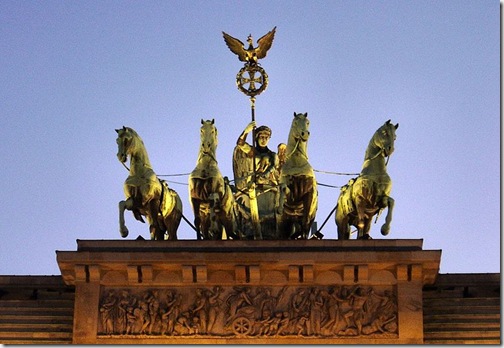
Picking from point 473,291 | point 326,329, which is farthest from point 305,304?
point 473,291

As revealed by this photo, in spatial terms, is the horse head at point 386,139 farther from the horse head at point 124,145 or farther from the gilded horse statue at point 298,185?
the horse head at point 124,145

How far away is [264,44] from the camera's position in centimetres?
3938

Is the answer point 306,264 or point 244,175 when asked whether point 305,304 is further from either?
point 244,175

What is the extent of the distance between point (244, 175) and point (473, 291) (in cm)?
559

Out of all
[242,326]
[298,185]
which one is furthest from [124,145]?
[242,326]

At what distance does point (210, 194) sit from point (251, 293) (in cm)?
207

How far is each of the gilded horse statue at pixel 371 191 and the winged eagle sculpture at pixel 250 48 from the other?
3.21m

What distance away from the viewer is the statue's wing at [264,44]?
129 feet

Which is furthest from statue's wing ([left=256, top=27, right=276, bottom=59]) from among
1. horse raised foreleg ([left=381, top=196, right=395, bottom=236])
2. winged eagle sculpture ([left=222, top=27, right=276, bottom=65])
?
horse raised foreleg ([left=381, top=196, right=395, bottom=236])

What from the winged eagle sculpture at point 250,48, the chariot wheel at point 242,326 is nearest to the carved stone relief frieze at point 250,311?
the chariot wheel at point 242,326

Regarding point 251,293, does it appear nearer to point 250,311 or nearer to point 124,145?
point 250,311

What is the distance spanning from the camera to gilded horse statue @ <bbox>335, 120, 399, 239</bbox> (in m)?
36.6

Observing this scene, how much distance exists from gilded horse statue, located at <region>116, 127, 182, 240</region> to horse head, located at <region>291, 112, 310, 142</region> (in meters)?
2.37

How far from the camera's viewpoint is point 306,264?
35688 millimetres
